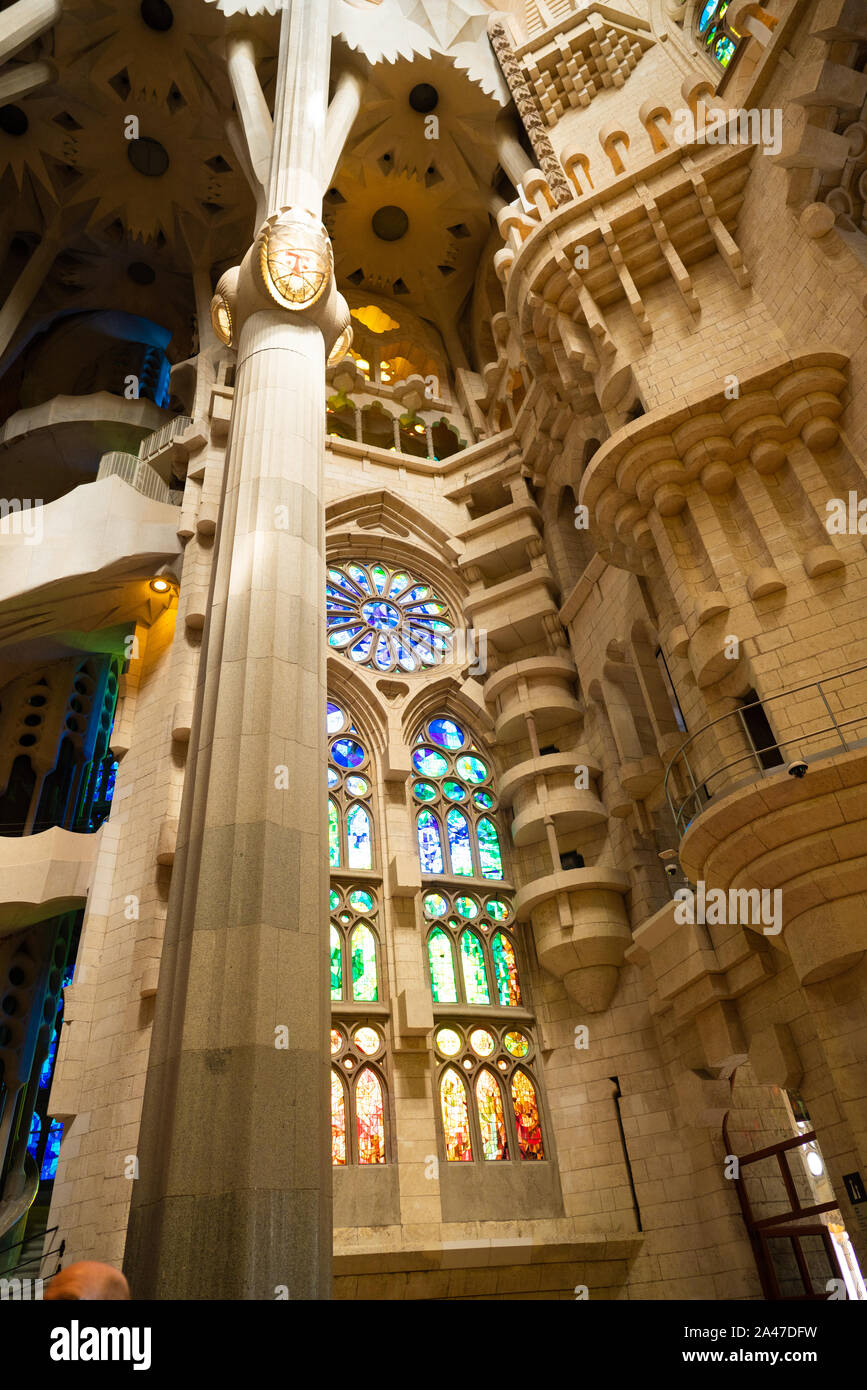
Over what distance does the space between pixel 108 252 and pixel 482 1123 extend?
1976 cm

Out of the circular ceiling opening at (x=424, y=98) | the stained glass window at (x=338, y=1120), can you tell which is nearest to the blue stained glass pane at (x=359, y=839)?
the stained glass window at (x=338, y=1120)

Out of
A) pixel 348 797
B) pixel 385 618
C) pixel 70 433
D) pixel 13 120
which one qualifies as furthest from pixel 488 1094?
pixel 13 120

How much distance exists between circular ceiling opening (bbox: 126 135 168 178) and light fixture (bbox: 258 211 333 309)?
39.6ft

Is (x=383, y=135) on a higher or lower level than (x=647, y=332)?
higher

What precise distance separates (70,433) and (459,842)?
1211 centimetres

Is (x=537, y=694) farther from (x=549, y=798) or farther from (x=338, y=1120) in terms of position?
(x=338, y=1120)

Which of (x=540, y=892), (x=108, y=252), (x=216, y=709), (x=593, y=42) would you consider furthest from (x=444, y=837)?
(x=108, y=252)

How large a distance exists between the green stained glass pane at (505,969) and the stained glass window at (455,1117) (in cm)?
126

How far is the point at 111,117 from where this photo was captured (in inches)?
741

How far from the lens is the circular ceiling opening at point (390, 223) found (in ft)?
66.4

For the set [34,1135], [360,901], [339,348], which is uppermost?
[339,348]

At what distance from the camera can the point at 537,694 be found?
14219 mm

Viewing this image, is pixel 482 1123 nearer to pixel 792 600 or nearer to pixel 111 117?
pixel 792 600

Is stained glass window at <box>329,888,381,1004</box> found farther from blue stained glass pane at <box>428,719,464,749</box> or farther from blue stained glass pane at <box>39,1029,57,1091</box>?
blue stained glass pane at <box>39,1029,57,1091</box>
